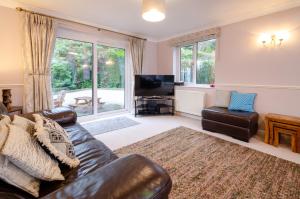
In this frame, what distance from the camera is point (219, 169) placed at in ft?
6.61

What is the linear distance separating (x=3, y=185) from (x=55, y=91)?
320cm

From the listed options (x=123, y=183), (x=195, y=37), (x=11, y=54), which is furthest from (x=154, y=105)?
(x=123, y=183)

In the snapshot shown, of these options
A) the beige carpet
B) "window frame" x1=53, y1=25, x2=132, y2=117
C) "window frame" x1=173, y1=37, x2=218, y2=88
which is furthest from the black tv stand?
the beige carpet

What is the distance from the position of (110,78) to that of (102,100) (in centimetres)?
64

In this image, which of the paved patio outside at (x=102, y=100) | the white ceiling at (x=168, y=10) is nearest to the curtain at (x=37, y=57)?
the white ceiling at (x=168, y=10)

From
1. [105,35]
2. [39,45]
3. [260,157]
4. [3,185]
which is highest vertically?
[105,35]

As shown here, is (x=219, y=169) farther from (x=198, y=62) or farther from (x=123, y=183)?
(x=198, y=62)

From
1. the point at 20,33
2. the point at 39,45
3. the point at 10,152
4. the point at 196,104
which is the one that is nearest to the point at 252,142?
the point at 196,104

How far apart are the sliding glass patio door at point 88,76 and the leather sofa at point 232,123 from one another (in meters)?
2.59

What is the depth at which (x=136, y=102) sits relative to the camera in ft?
15.7

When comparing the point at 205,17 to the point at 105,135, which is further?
the point at 205,17

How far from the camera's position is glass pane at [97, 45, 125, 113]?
4.33 m

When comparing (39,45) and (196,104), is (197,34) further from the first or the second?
(39,45)

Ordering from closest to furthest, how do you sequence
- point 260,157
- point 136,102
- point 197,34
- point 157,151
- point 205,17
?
point 260,157, point 157,151, point 205,17, point 197,34, point 136,102
